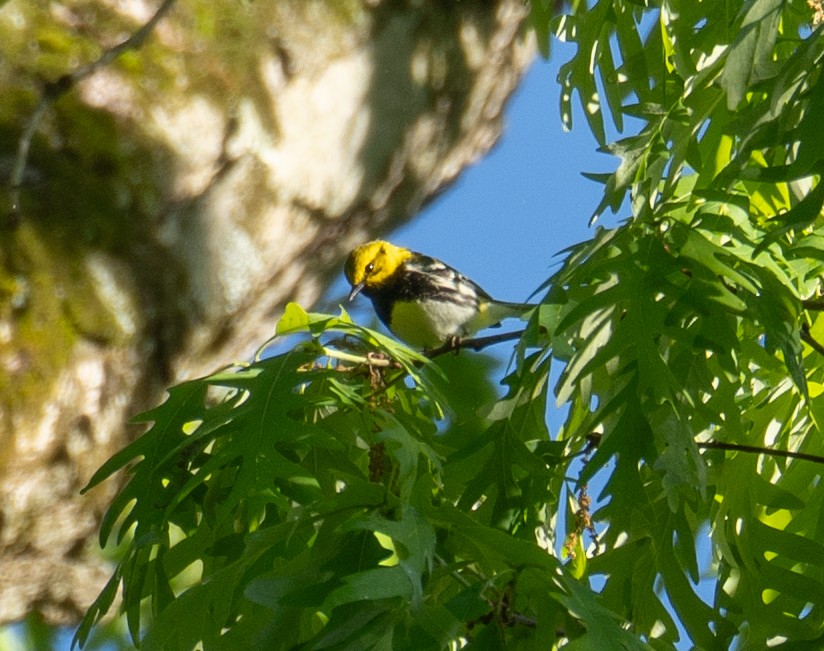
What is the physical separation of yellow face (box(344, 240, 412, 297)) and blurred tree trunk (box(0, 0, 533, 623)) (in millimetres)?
100

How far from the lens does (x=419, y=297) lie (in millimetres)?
3543

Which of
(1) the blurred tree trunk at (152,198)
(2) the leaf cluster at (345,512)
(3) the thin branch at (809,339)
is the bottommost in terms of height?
(2) the leaf cluster at (345,512)

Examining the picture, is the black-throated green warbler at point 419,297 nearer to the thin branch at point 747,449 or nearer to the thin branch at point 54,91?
the thin branch at point 54,91

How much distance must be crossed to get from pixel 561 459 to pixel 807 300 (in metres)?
0.35

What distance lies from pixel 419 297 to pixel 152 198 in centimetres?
99

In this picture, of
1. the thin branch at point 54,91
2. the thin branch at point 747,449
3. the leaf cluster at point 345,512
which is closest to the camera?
the leaf cluster at point 345,512

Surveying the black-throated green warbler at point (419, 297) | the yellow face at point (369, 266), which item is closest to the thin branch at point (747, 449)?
the black-throated green warbler at point (419, 297)

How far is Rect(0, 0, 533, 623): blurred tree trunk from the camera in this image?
2549 mm

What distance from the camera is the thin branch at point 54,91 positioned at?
255cm

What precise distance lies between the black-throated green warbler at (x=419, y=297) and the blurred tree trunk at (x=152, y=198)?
138 mm

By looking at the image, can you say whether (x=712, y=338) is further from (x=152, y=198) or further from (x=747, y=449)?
(x=152, y=198)

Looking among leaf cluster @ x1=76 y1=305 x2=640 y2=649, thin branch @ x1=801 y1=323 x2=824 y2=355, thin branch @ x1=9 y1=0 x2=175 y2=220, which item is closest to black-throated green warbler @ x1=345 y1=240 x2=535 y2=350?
thin branch @ x1=9 y1=0 x2=175 y2=220

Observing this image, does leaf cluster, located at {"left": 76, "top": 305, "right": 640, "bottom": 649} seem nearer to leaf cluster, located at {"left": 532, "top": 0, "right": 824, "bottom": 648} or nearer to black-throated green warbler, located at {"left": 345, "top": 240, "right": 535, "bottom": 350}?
leaf cluster, located at {"left": 532, "top": 0, "right": 824, "bottom": 648}

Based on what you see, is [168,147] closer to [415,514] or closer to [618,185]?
[618,185]
